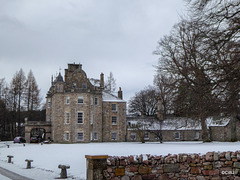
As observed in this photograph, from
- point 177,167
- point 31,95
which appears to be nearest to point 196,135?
point 31,95

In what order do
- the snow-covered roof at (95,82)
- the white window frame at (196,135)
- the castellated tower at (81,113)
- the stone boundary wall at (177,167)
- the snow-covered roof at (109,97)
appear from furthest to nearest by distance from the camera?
the snow-covered roof at (95,82)
the snow-covered roof at (109,97)
the white window frame at (196,135)
the castellated tower at (81,113)
the stone boundary wall at (177,167)

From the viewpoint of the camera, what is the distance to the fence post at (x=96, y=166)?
1013 centimetres

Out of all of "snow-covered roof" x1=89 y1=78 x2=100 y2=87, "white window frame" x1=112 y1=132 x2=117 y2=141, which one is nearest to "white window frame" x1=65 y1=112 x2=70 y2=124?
"white window frame" x1=112 y1=132 x2=117 y2=141

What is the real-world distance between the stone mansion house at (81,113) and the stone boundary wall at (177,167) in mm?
37061

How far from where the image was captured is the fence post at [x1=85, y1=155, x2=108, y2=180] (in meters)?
10.1

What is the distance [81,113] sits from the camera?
4803 cm

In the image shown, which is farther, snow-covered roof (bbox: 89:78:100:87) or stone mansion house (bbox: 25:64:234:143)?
snow-covered roof (bbox: 89:78:100:87)

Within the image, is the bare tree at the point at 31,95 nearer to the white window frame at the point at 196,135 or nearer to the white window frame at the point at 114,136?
the white window frame at the point at 114,136

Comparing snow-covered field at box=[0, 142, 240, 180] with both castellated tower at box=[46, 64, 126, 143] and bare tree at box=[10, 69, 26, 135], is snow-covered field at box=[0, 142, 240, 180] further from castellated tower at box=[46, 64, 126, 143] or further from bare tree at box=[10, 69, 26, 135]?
bare tree at box=[10, 69, 26, 135]

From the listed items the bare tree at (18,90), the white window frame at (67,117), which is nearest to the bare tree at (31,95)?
the bare tree at (18,90)

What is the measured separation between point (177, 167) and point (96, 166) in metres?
2.97

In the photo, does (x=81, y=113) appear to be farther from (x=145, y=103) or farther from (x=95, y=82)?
(x=145, y=103)

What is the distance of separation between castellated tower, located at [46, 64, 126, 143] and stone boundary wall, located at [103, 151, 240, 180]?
37.0 m

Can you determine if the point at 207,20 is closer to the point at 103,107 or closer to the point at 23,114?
the point at 103,107
